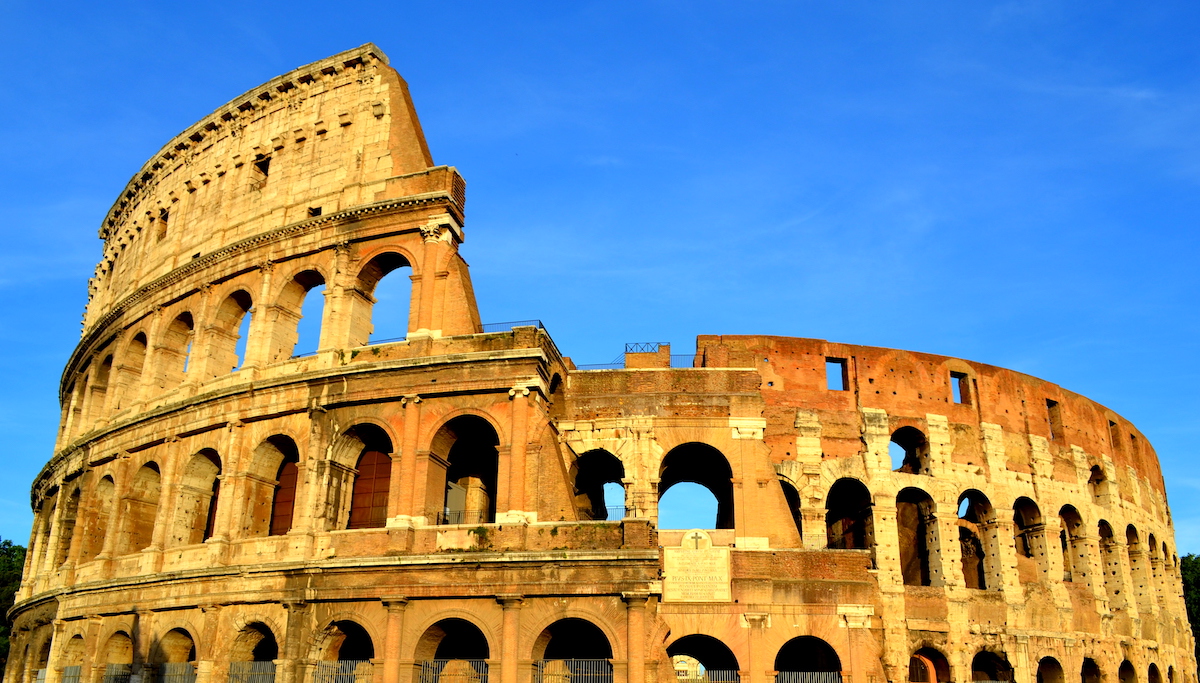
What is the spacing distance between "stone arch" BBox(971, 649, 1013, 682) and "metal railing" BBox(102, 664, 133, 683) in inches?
811

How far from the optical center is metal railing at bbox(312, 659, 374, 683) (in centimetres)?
1905

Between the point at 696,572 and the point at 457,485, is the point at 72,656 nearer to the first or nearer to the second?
the point at 457,485

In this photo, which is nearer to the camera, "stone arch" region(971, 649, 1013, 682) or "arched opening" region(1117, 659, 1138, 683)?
"stone arch" region(971, 649, 1013, 682)

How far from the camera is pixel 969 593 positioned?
24.4 metres

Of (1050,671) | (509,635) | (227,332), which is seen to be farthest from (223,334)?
(1050,671)

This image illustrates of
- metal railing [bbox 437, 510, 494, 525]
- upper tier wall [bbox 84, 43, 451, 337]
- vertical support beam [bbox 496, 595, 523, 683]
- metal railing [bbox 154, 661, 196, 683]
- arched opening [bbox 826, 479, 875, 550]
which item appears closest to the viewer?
vertical support beam [bbox 496, 595, 523, 683]

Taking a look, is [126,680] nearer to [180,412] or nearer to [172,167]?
[180,412]

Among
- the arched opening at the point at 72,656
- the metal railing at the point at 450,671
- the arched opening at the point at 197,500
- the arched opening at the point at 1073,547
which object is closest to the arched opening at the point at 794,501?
the arched opening at the point at 1073,547

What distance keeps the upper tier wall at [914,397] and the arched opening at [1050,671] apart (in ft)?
17.2

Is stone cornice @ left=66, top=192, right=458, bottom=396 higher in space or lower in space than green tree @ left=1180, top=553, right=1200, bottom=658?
higher

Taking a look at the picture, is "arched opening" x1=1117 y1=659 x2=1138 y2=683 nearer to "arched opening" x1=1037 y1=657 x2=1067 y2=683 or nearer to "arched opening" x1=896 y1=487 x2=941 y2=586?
"arched opening" x1=1037 y1=657 x2=1067 y2=683

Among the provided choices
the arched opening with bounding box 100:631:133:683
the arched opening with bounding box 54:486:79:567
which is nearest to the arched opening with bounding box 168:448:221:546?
the arched opening with bounding box 100:631:133:683

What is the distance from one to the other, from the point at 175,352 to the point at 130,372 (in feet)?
7.66

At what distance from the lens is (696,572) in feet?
70.4
